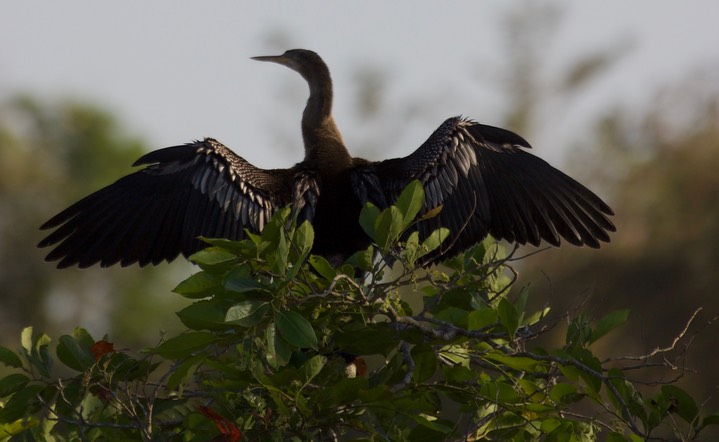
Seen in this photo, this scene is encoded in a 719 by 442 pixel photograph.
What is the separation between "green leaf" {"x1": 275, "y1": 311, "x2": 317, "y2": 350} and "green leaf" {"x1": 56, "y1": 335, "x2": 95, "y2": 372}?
32.0 inches

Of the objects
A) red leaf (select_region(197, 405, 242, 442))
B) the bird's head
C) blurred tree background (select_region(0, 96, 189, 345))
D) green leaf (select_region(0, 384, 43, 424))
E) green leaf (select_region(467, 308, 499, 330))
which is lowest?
red leaf (select_region(197, 405, 242, 442))

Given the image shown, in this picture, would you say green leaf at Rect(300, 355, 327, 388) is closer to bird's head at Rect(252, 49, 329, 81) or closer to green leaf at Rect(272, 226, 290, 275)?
green leaf at Rect(272, 226, 290, 275)

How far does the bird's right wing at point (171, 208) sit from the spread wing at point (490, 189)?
1.48 ft

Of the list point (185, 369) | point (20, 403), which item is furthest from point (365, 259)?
point (20, 403)

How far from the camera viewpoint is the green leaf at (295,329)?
10.3 ft

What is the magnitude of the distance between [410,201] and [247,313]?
59 cm

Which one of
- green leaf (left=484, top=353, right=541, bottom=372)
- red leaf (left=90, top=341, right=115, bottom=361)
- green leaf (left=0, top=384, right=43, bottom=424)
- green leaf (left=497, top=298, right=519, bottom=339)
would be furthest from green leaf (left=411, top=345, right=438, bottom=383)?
green leaf (left=0, top=384, right=43, bottom=424)

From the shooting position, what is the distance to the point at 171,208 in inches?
209

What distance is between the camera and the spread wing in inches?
207

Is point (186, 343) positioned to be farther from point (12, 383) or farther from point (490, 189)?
point (490, 189)

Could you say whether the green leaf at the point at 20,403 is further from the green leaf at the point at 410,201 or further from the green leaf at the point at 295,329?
the green leaf at the point at 410,201

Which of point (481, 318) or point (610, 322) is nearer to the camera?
point (481, 318)

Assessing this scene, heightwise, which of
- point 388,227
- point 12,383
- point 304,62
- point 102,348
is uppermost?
point 304,62

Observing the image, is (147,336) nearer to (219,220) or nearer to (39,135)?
(39,135)
